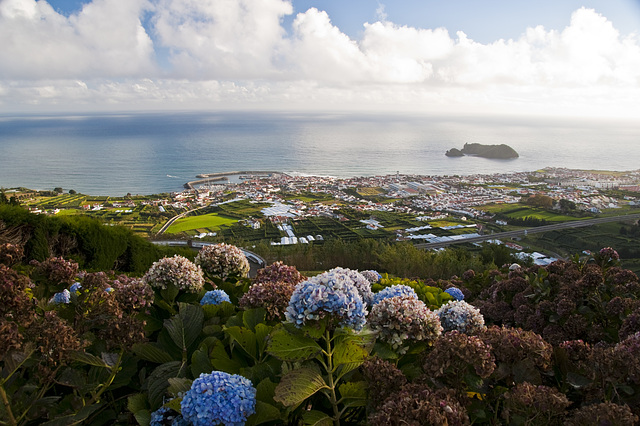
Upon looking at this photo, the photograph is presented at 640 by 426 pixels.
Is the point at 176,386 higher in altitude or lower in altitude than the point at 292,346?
lower

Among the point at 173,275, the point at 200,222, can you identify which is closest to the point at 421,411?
the point at 173,275

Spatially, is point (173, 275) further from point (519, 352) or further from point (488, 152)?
point (488, 152)

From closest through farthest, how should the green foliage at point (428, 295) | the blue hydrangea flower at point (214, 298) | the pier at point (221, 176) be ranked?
1. the blue hydrangea flower at point (214, 298)
2. the green foliage at point (428, 295)
3. the pier at point (221, 176)

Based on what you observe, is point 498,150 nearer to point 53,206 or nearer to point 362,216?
point 362,216

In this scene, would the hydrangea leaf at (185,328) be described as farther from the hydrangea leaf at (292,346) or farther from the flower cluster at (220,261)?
the flower cluster at (220,261)

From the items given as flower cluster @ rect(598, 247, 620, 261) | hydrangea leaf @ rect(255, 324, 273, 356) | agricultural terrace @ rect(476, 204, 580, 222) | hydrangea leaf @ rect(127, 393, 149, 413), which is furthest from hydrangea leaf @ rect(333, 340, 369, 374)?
agricultural terrace @ rect(476, 204, 580, 222)


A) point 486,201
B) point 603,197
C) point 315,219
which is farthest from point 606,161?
point 315,219

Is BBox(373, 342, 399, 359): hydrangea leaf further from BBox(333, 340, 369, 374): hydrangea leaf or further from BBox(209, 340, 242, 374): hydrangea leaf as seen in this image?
BBox(209, 340, 242, 374): hydrangea leaf

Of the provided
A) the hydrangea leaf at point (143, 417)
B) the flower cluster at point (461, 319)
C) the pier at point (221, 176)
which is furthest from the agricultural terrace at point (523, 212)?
the hydrangea leaf at point (143, 417)
